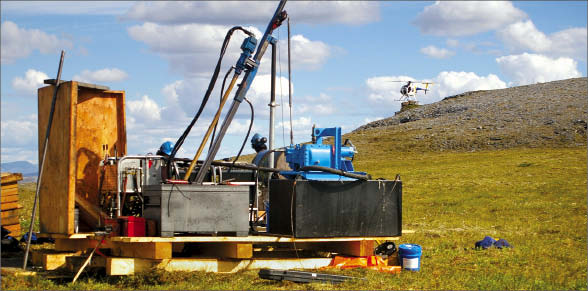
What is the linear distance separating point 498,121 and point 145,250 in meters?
54.0

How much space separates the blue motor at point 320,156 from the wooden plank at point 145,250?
226cm

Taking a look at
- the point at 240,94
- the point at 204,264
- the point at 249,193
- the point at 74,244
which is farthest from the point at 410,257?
the point at 74,244

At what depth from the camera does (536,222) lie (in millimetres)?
16594

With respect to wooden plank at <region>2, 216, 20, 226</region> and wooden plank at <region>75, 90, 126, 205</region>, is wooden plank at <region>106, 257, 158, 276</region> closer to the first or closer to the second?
wooden plank at <region>75, 90, 126, 205</region>

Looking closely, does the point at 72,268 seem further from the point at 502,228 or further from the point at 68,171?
the point at 502,228

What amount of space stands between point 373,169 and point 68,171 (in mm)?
29599

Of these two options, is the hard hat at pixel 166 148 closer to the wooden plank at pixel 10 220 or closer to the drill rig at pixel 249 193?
the drill rig at pixel 249 193

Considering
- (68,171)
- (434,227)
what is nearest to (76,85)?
(68,171)

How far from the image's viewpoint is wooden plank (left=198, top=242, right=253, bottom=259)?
9469mm

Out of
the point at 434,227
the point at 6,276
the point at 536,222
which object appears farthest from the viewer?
the point at 536,222

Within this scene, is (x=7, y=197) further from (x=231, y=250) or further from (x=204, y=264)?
(x=231, y=250)

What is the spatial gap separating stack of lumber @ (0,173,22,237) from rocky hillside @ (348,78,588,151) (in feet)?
133

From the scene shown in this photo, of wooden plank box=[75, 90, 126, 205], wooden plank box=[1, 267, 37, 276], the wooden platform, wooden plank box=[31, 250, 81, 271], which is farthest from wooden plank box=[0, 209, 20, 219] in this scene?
wooden plank box=[1, 267, 37, 276]

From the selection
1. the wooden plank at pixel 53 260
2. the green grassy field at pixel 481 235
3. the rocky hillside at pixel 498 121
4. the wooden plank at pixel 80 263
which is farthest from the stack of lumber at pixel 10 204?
the rocky hillside at pixel 498 121
